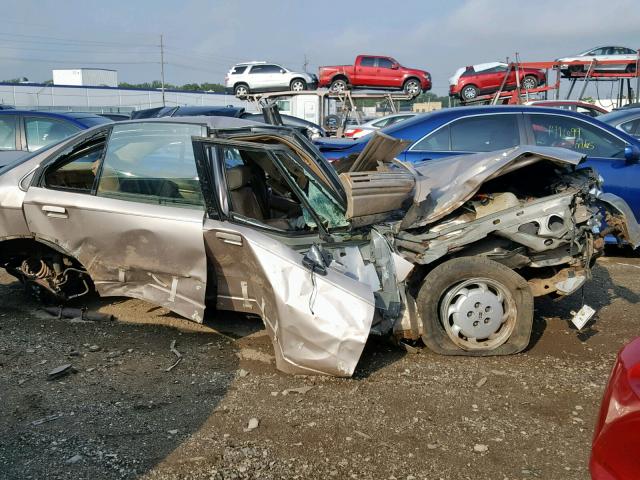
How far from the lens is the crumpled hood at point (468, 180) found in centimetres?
436

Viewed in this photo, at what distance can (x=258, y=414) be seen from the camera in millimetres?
3580

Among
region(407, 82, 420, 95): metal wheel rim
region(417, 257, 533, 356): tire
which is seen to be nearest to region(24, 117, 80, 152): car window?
region(417, 257, 533, 356): tire

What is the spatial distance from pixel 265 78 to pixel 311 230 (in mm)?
22740

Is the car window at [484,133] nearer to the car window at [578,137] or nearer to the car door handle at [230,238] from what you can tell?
the car window at [578,137]

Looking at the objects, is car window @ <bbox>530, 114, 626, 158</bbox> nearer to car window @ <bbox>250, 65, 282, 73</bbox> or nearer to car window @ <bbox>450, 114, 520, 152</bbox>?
car window @ <bbox>450, 114, 520, 152</bbox>

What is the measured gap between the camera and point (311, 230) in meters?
4.37

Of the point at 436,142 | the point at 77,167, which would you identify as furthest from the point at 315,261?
the point at 436,142

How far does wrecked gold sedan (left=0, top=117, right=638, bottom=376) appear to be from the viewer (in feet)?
13.8

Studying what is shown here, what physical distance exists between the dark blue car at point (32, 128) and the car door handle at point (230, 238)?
18.0ft

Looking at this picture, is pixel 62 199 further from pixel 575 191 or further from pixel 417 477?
pixel 575 191

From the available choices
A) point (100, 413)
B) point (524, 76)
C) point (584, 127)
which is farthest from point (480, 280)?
point (524, 76)

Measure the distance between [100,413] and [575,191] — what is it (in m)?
3.43

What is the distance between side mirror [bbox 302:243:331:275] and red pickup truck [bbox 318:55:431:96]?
1979 cm

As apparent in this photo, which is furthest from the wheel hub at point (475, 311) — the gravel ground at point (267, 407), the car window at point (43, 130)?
the car window at point (43, 130)
